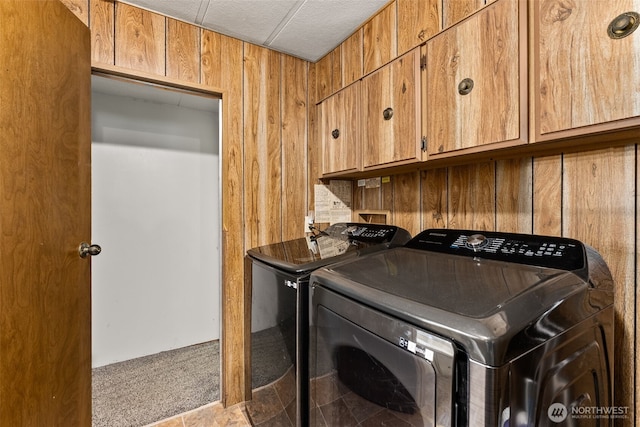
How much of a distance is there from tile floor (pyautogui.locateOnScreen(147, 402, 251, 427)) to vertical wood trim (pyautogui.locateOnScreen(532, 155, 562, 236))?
6.03 feet

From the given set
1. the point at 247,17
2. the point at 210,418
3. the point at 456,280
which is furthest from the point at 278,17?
the point at 210,418

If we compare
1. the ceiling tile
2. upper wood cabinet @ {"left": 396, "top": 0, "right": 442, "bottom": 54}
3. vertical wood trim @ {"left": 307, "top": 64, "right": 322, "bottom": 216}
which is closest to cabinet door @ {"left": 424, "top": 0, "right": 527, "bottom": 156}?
upper wood cabinet @ {"left": 396, "top": 0, "right": 442, "bottom": 54}

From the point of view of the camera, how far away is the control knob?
115cm

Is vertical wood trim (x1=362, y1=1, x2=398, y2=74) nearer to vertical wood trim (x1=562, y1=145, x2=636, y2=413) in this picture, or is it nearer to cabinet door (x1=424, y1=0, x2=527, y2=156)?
cabinet door (x1=424, y1=0, x2=527, y2=156)

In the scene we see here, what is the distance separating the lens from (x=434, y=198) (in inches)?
59.1

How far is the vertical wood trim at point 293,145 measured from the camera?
2033 mm

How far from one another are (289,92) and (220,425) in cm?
216

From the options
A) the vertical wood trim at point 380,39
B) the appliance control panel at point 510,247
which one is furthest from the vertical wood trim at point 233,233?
the appliance control panel at point 510,247

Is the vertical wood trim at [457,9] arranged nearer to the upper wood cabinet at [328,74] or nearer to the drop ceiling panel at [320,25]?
the drop ceiling panel at [320,25]

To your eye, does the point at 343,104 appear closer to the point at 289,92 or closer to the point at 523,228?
the point at 289,92

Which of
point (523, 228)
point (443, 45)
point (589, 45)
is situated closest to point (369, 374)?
point (523, 228)

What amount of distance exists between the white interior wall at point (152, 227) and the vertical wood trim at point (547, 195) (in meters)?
1.95

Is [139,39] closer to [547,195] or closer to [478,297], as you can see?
[478,297]

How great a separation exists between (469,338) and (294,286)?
716mm
